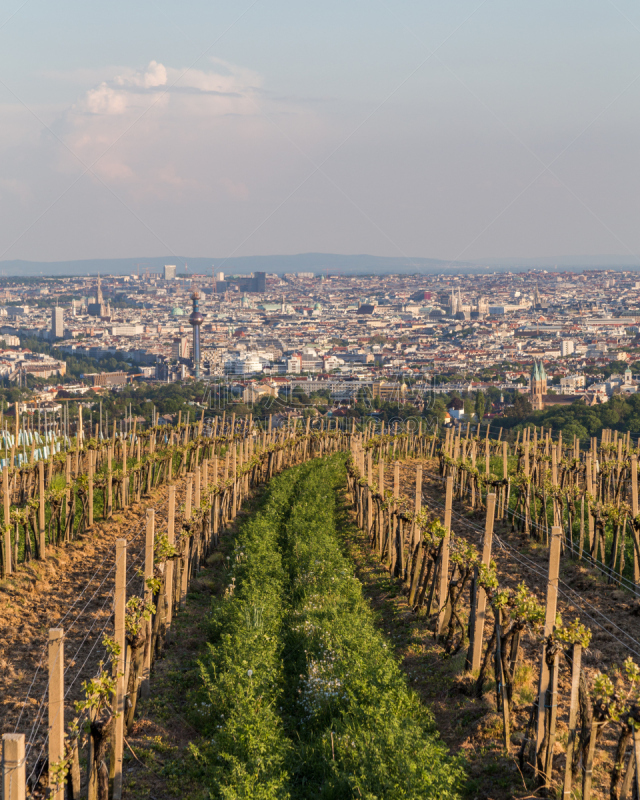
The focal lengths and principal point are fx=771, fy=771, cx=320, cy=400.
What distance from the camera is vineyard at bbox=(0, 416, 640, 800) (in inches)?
199

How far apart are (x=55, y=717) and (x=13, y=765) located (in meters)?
0.78

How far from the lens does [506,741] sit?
5824mm

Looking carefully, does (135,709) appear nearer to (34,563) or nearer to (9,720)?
(9,720)

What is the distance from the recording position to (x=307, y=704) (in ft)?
21.4

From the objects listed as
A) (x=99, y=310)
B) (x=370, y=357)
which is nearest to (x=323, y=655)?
(x=370, y=357)

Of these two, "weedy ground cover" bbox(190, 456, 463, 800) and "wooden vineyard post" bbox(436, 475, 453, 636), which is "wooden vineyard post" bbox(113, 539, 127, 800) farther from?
"wooden vineyard post" bbox(436, 475, 453, 636)

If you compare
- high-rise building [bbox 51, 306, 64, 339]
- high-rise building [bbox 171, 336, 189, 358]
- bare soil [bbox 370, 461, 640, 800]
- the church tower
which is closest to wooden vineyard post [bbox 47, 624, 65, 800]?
bare soil [bbox 370, 461, 640, 800]

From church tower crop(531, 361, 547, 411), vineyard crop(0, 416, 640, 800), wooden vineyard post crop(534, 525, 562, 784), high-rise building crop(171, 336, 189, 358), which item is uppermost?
wooden vineyard post crop(534, 525, 562, 784)

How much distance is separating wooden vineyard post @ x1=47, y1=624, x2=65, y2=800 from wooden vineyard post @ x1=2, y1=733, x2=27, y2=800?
709 mm

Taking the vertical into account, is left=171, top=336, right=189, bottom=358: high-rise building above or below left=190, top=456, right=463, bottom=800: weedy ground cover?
below

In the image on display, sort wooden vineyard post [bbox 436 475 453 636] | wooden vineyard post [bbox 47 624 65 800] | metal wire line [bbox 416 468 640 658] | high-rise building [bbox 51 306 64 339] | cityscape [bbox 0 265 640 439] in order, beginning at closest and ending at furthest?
wooden vineyard post [bbox 47 624 65 800], metal wire line [bbox 416 468 640 658], wooden vineyard post [bbox 436 475 453 636], cityscape [bbox 0 265 640 439], high-rise building [bbox 51 306 64 339]

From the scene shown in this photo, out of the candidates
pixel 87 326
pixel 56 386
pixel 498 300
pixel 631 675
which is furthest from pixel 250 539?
pixel 498 300

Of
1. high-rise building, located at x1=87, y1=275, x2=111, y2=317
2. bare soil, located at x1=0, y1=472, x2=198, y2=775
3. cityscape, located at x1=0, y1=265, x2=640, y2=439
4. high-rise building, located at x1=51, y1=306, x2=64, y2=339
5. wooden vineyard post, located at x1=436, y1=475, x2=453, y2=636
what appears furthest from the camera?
high-rise building, located at x1=87, y1=275, x2=111, y2=317

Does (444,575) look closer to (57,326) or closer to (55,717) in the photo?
(55,717)
